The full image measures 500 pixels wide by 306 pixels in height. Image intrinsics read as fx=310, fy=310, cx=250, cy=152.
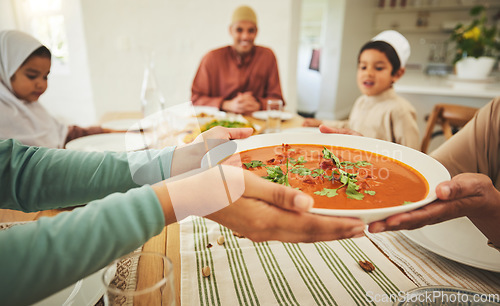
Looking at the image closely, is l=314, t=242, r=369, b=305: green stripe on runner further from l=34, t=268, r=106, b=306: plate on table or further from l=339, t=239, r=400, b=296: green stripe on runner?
l=34, t=268, r=106, b=306: plate on table

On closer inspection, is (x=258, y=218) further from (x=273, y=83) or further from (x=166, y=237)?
(x=273, y=83)

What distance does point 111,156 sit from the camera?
34.2 inches

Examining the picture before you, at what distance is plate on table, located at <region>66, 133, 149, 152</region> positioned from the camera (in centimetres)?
139

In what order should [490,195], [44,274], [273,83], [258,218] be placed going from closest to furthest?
[44,274]
[258,218]
[490,195]
[273,83]

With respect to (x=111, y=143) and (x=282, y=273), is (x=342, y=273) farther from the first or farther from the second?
(x=111, y=143)

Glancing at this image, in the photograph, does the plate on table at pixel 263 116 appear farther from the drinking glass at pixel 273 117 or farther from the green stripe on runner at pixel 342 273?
the green stripe on runner at pixel 342 273

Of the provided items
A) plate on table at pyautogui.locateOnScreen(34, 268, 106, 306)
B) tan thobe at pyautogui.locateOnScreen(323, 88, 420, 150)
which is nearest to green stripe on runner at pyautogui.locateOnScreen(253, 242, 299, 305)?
plate on table at pyautogui.locateOnScreen(34, 268, 106, 306)

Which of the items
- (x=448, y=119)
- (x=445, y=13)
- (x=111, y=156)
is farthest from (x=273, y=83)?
(x=445, y=13)

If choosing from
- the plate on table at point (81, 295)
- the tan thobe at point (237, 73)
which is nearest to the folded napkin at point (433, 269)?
the plate on table at point (81, 295)

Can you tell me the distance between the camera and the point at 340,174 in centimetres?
79

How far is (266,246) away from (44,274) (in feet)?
1.74

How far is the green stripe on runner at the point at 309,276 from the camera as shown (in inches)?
27.1

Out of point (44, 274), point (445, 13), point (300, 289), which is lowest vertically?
point (300, 289)

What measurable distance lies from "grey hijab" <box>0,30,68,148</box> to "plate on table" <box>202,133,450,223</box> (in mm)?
1076
